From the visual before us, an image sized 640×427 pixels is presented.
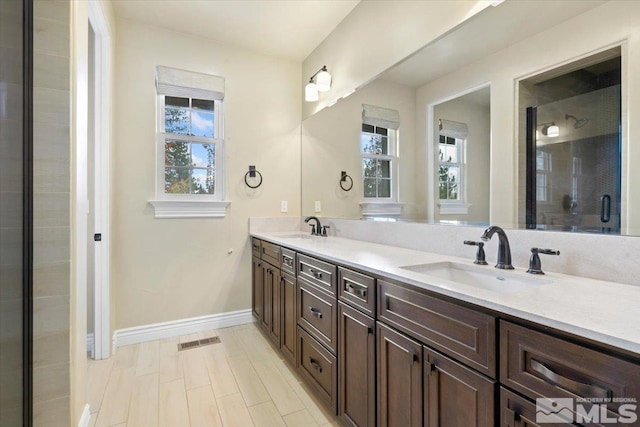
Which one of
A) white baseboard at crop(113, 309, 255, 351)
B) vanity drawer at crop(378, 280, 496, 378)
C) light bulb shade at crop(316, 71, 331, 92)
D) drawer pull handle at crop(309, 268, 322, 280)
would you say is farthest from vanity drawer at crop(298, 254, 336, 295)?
light bulb shade at crop(316, 71, 331, 92)

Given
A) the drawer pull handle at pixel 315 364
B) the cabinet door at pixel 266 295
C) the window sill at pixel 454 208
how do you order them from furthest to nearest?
the cabinet door at pixel 266 295 < the drawer pull handle at pixel 315 364 < the window sill at pixel 454 208

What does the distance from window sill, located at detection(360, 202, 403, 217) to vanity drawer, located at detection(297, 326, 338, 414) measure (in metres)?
1.01

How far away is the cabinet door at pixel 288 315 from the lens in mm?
2117

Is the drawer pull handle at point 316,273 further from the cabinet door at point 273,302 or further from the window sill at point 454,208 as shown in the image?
the window sill at point 454,208

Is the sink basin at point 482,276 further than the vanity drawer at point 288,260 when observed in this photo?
No

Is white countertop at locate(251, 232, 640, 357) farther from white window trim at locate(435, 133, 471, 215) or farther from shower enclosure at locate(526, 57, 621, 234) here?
white window trim at locate(435, 133, 471, 215)

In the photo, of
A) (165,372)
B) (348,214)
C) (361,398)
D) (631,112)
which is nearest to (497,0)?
(631,112)

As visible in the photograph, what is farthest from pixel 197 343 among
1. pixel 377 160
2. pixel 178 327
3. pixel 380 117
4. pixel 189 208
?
pixel 380 117

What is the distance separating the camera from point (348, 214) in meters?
2.70

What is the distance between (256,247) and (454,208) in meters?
1.85

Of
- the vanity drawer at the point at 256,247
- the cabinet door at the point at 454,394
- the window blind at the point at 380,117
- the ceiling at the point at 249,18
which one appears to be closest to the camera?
the cabinet door at the point at 454,394

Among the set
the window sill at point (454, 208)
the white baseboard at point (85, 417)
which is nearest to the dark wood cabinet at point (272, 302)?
the white baseboard at point (85, 417)

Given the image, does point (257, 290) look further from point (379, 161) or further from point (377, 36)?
point (377, 36)

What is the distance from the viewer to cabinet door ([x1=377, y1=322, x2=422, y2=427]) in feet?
3.64
